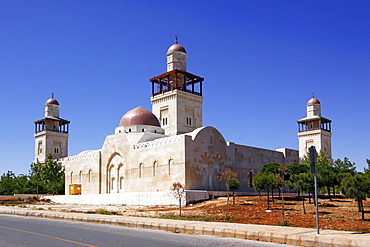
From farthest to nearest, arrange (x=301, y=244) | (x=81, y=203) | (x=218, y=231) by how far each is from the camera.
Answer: (x=81, y=203)
(x=218, y=231)
(x=301, y=244)

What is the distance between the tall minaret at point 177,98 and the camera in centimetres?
5856

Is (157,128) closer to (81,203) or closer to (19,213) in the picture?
(81,203)

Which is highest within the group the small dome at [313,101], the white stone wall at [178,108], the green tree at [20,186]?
the small dome at [313,101]

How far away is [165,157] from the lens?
41.8 meters

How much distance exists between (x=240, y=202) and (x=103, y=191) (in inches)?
891

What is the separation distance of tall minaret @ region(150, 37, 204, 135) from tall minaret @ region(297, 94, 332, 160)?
24.4 m

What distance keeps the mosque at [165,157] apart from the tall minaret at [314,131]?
1758 cm

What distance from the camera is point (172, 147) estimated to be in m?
41.2

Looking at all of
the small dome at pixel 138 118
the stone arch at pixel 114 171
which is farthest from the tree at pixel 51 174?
the small dome at pixel 138 118

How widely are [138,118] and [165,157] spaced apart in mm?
10326

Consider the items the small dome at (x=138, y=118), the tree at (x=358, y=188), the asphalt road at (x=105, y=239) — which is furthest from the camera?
the small dome at (x=138, y=118)

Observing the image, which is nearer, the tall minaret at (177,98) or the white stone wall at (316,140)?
the tall minaret at (177,98)

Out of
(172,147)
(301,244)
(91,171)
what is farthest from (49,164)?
(301,244)

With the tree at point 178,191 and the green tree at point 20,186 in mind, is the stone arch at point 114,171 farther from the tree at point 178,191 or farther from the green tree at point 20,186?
the green tree at point 20,186
